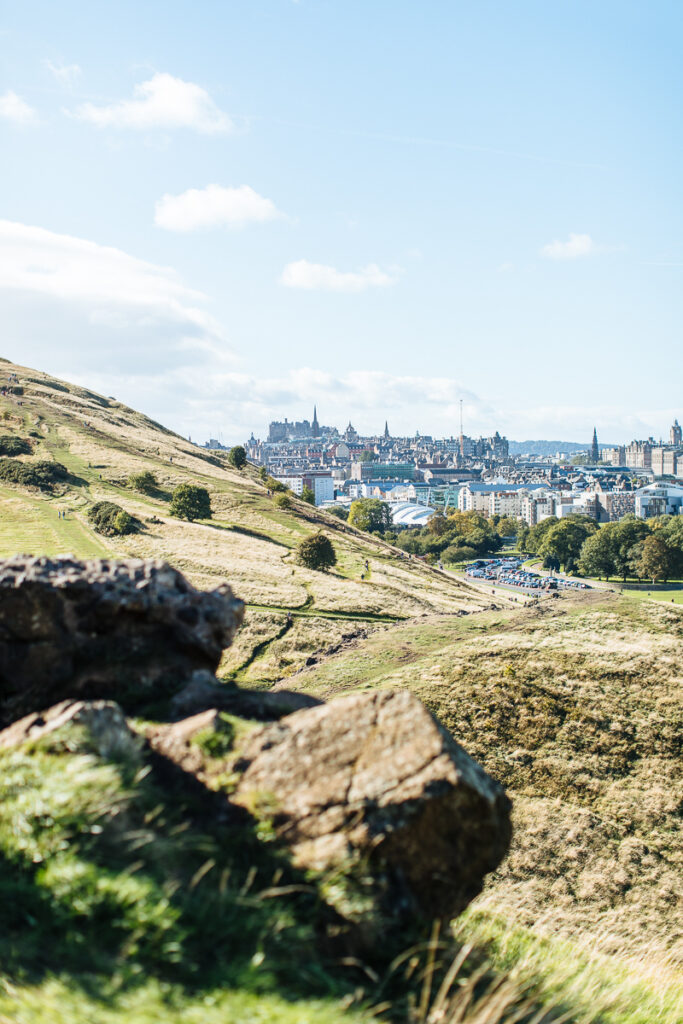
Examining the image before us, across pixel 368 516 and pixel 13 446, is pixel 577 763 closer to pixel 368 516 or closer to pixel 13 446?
pixel 13 446

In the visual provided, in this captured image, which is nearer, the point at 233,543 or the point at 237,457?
the point at 233,543

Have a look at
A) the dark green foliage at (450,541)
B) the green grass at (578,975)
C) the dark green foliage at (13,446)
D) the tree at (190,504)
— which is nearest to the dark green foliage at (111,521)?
the tree at (190,504)

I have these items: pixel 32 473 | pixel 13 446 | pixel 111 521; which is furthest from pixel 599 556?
pixel 13 446

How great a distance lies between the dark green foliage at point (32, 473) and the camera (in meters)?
52.4

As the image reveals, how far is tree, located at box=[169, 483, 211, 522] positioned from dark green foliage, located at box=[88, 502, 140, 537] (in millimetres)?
4513

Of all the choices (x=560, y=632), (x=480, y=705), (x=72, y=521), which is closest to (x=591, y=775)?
(x=480, y=705)

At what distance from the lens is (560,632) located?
74.4ft

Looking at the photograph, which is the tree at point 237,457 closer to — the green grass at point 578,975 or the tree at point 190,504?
the tree at point 190,504

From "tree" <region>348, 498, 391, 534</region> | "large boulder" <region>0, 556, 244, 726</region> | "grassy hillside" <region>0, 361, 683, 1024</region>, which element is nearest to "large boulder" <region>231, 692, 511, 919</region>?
"grassy hillside" <region>0, 361, 683, 1024</region>

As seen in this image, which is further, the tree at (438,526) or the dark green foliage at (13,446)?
the tree at (438,526)

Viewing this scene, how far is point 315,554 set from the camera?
1794 inches

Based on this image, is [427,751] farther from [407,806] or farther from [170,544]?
[170,544]

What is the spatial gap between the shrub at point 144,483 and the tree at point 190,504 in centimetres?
624

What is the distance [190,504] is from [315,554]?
474 inches
